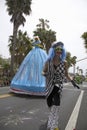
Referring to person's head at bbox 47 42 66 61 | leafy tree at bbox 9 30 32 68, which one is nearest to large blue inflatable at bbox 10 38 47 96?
person's head at bbox 47 42 66 61

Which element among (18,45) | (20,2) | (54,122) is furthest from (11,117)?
(18,45)

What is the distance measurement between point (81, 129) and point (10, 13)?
132 ft

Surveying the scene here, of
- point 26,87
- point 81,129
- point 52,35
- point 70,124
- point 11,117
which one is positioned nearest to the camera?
point 81,129

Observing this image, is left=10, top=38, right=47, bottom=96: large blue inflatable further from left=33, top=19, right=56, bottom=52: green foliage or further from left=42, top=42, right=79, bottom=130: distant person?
left=33, top=19, right=56, bottom=52: green foliage

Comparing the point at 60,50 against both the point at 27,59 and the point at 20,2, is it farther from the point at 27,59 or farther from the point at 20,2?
the point at 20,2

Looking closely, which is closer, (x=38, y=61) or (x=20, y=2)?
(x=38, y=61)

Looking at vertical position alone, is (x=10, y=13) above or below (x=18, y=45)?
above

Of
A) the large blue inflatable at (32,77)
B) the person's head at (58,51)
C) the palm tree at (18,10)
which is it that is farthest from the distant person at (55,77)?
the palm tree at (18,10)

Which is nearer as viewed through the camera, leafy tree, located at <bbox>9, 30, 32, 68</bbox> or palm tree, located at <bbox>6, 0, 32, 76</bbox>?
palm tree, located at <bbox>6, 0, 32, 76</bbox>

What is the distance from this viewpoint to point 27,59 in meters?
17.2

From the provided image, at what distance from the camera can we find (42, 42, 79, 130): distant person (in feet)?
22.7

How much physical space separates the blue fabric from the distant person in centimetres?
870

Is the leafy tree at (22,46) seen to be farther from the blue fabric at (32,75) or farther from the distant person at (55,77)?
the distant person at (55,77)

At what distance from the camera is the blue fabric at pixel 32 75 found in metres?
15.9
